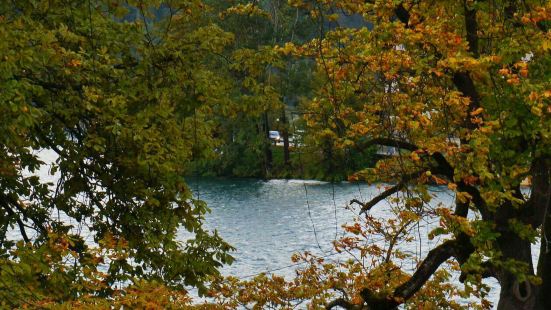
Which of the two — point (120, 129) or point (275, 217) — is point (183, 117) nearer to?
point (120, 129)

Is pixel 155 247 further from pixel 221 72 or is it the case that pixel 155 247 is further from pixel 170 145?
pixel 221 72

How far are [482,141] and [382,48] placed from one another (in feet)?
6.85

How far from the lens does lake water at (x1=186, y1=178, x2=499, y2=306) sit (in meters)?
31.6

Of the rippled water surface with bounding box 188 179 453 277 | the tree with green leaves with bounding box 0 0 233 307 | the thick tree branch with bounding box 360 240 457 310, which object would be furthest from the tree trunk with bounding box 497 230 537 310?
the rippled water surface with bounding box 188 179 453 277

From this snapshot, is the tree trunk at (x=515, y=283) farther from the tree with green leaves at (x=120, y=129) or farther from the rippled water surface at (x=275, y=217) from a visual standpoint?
the rippled water surface at (x=275, y=217)

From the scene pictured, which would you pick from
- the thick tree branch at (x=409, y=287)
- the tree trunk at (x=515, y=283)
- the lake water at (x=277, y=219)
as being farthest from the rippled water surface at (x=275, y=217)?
the tree trunk at (x=515, y=283)

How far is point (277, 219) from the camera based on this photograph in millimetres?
43656

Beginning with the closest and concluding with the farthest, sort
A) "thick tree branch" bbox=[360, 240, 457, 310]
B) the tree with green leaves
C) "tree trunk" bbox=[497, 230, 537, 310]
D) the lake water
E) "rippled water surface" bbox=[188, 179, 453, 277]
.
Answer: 1. the tree with green leaves
2. "tree trunk" bbox=[497, 230, 537, 310]
3. "thick tree branch" bbox=[360, 240, 457, 310]
4. the lake water
5. "rippled water surface" bbox=[188, 179, 453, 277]

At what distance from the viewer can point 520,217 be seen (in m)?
13.2

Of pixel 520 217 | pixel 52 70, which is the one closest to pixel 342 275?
pixel 520 217

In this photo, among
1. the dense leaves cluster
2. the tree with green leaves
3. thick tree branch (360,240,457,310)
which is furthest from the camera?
thick tree branch (360,240,457,310)

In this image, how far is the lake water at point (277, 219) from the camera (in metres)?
31.6

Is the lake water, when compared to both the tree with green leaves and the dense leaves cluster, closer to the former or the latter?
the dense leaves cluster

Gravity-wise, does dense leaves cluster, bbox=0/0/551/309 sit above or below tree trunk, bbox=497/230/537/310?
above
